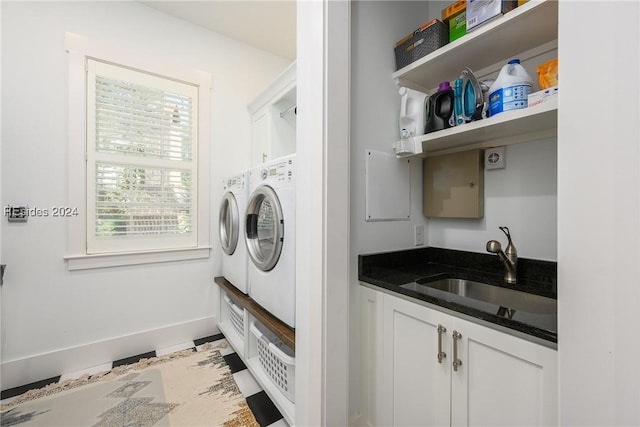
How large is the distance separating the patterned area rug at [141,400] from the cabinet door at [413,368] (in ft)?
2.66

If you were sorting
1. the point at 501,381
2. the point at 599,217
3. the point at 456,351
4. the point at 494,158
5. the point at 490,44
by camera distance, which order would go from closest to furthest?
the point at 599,217 < the point at 501,381 < the point at 456,351 < the point at 490,44 < the point at 494,158

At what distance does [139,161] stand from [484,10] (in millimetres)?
2493

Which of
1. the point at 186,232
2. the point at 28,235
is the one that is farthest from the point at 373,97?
the point at 28,235

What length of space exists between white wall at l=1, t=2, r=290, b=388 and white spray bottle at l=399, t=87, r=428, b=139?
208 cm

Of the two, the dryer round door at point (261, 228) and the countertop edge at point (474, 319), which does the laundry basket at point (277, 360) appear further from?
the countertop edge at point (474, 319)

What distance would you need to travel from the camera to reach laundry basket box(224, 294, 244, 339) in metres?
2.05

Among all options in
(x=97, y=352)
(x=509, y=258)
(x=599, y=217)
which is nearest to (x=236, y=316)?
(x=97, y=352)

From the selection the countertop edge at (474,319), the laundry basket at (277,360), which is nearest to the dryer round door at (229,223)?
the laundry basket at (277,360)

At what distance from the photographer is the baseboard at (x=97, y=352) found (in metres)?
1.73

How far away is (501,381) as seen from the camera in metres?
0.83

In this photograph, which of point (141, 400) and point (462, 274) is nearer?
point (462, 274)

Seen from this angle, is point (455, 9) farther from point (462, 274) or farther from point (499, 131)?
point (462, 274)

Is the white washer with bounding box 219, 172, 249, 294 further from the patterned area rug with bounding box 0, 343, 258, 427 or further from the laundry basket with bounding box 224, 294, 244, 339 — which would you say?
the patterned area rug with bounding box 0, 343, 258, 427

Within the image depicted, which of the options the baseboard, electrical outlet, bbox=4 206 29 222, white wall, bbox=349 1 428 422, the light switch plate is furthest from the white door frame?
electrical outlet, bbox=4 206 29 222
